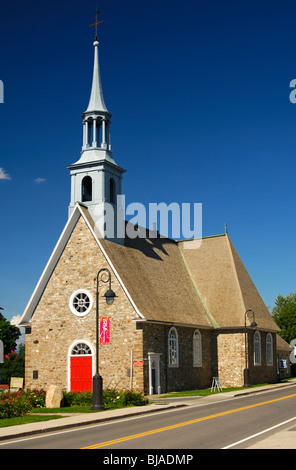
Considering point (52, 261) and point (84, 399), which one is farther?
point (52, 261)

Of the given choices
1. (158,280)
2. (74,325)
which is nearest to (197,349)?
(158,280)

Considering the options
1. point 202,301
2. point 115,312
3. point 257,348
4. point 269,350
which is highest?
point 202,301

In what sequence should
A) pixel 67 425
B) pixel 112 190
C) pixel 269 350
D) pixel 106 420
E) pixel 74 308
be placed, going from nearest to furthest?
pixel 67 425 → pixel 106 420 → pixel 74 308 → pixel 112 190 → pixel 269 350

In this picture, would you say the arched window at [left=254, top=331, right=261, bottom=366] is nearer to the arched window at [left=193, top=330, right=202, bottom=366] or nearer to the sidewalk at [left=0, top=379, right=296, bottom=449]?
the arched window at [left=193, top=330, right=202, bottom=366]

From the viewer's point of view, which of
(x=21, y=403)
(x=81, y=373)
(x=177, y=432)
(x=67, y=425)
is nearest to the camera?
(x=177, y=432)

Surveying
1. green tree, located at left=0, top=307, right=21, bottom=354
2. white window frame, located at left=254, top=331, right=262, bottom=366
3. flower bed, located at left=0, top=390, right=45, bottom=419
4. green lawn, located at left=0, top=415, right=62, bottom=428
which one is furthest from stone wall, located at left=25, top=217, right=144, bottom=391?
green tree, located at left=0, top=307, right=21, bottom=354

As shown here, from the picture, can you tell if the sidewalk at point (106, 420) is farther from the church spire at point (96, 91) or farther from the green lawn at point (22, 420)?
the church spire at point (96, 91)

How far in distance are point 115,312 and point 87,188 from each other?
9.04 metres

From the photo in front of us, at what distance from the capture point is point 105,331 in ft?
106

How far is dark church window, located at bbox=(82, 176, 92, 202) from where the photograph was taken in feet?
118

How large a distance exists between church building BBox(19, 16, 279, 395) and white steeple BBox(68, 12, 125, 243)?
0.07 metres

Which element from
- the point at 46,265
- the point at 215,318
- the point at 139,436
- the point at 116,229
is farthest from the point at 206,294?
the point at 139,436

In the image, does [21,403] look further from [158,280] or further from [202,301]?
[202,301]
